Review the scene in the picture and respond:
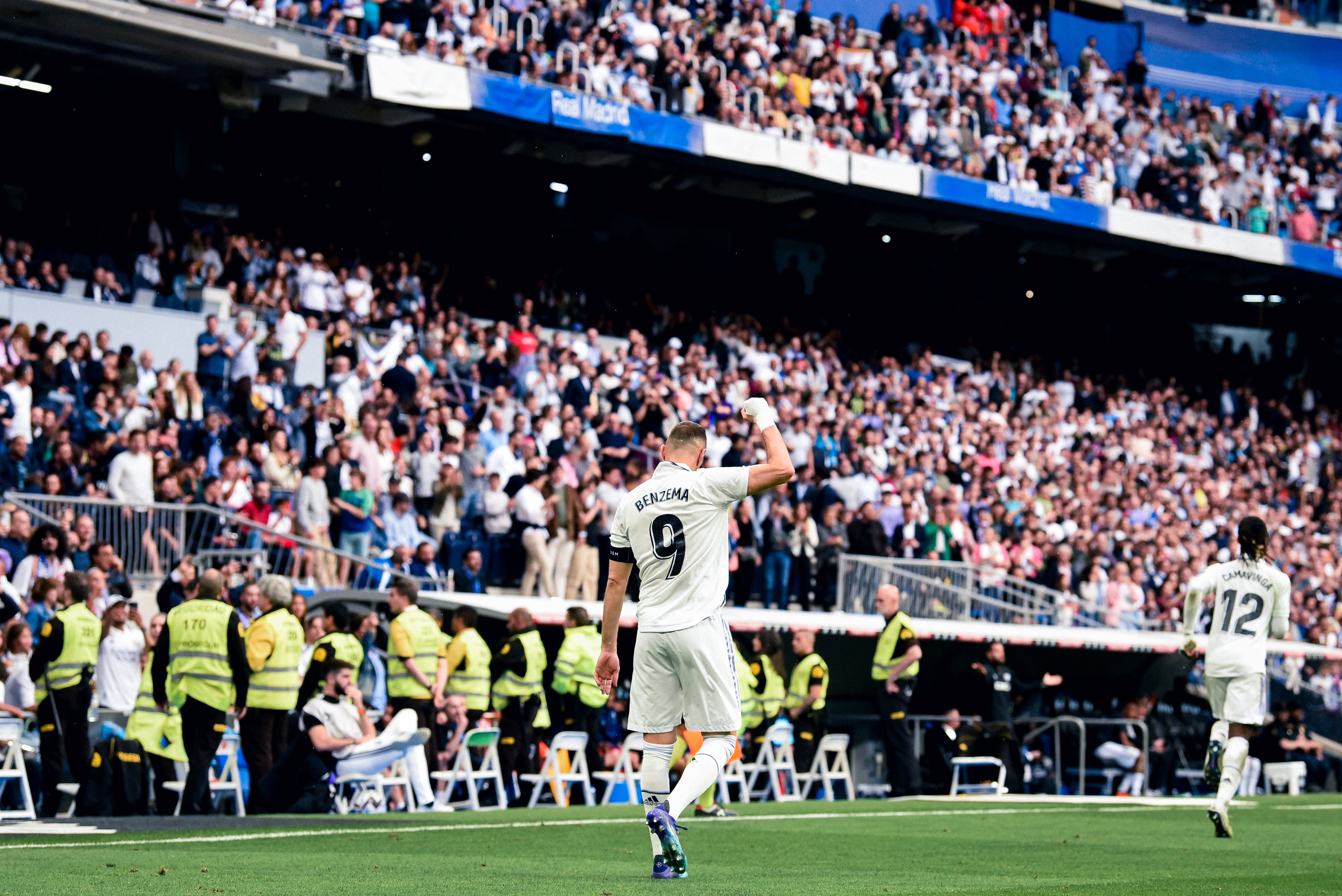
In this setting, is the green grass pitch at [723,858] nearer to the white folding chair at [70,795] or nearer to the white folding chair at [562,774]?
the white folding chair at [562,774]

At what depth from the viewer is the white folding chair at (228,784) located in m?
14.2

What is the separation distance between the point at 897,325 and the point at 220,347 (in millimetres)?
16505

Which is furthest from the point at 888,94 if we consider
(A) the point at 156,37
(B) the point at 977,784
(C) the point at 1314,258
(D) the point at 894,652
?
(D) the point at 894,652

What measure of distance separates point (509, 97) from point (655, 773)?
58.7 feet

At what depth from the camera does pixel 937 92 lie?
107 feet

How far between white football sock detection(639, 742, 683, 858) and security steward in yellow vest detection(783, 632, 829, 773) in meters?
10.0

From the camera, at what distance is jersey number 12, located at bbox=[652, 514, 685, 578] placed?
331 inches

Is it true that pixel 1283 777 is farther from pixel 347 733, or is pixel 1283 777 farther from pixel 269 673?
pixel 269 673

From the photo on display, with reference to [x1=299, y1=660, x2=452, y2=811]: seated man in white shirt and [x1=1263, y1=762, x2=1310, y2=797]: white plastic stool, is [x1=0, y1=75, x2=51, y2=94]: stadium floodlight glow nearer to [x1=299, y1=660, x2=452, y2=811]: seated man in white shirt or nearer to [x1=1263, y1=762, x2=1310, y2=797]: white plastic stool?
[x1=299, y1=660, x2=452, y2=811]: seated man in white shirt

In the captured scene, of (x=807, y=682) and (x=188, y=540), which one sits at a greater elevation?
(x=188, y=540)

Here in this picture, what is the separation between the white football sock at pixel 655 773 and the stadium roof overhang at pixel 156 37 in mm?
14900

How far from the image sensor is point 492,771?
53.3ft

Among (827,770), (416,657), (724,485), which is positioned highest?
(724,485)

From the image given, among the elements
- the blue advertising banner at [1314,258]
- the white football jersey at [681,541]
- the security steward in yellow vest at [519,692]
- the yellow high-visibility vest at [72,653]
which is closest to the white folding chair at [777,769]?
the security steward in yellow vest at [519,692]
